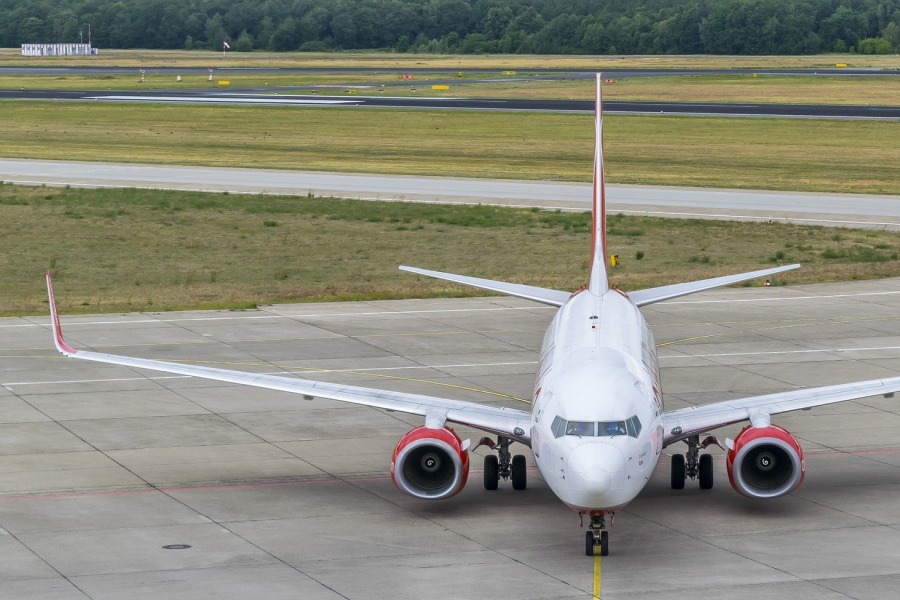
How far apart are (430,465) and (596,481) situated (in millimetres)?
4381

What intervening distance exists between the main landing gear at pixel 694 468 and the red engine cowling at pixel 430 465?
4616 mm

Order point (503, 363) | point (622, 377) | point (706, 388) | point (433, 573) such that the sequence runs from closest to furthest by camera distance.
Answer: point (433, 573) < point (622, 377) < point (706, 388) < point (503, 363)

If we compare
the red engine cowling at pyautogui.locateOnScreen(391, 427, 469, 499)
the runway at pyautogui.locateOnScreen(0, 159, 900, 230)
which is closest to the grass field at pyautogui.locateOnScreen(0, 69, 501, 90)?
the runway at pyautogui.locateOnScreen(0, 159, 900, 230)

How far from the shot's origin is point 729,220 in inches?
2594

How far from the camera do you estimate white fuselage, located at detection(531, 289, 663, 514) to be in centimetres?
2078

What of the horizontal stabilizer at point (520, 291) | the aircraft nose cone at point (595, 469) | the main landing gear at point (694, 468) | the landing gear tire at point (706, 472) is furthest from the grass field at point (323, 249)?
the aircraft nose cone at point (595, 469)

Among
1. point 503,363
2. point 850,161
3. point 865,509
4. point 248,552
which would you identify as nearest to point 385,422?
point 503,363

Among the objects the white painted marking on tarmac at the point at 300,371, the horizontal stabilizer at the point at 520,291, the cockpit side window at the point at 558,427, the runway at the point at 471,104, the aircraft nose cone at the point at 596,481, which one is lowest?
the white painted marking on tarmac at the point at 300,371

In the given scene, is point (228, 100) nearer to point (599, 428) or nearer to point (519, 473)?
point (519, 473)

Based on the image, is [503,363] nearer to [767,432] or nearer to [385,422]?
[385,422]

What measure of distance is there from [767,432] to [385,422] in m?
11.1

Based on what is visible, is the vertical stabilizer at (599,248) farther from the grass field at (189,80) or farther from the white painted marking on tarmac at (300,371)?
the grass field at (189,80)

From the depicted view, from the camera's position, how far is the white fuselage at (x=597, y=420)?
20781 millimetres

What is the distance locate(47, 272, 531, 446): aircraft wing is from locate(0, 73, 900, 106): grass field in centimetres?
11161
